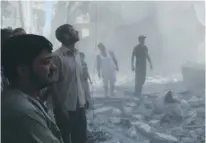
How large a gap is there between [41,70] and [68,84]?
5.20 feet

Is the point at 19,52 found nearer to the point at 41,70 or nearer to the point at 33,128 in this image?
the point at 41,70

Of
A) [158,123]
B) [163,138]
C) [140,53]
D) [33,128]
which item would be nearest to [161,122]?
[158,123]

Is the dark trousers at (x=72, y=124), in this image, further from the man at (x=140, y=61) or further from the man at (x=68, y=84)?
the man at (x=140, y=61)

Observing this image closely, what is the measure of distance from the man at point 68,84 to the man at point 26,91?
1.38 m

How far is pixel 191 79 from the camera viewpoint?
25.4 ft

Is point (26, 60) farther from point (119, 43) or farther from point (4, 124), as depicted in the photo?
point (119, 43)

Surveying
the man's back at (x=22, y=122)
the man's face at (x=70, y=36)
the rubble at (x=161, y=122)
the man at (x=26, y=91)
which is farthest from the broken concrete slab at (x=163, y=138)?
the man's back at (x=22, y=122)

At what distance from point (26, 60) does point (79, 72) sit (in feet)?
5.59

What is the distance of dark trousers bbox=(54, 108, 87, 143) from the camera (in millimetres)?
Answer: 2703

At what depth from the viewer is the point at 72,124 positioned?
3.01m

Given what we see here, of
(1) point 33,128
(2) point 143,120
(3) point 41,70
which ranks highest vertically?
(3) point 41,70

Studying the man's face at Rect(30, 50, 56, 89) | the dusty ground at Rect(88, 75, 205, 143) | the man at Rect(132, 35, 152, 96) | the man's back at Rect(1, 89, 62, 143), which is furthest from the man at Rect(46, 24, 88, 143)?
the man at Rect(132, 35, 152, 96)

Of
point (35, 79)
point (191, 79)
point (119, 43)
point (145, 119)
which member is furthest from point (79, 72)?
point (119, 43)

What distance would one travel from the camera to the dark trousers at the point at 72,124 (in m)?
2.70
